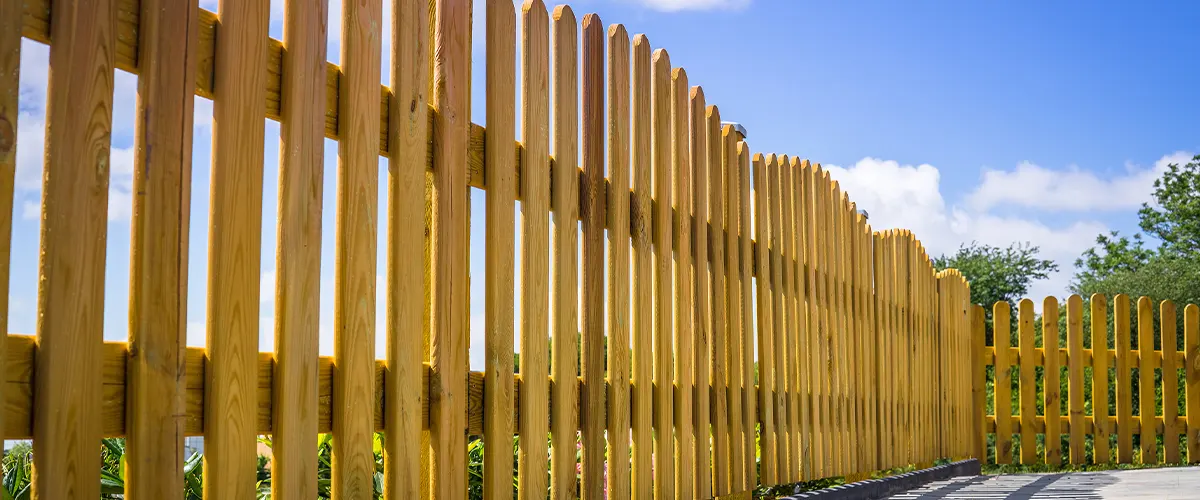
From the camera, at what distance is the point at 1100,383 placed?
35.3ft

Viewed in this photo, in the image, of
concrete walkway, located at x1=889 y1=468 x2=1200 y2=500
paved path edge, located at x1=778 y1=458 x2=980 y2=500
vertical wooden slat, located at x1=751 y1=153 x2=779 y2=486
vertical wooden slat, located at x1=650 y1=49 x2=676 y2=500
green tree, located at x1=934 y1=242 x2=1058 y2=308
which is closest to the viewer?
vertical wooden slat, located at x1=650 y1=49 x2=676 y2=500

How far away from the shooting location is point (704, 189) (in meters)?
4.50

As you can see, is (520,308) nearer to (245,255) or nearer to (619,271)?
(619,271)

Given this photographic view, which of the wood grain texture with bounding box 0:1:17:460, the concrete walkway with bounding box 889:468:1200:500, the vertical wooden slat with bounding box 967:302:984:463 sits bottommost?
the concrete walkway with bounding box 889:468:1200:500

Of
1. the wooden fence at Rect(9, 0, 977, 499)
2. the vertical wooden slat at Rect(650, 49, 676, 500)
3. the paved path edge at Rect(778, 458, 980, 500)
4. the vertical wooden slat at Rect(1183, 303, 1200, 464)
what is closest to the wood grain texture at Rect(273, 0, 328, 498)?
the wooden fence at Rect(9, 0, 977, 499)

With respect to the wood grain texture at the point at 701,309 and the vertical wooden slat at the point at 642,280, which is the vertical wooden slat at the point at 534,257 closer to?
the vertical wooden slat at the point at 642,280

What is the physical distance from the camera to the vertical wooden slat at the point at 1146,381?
35.1 ft

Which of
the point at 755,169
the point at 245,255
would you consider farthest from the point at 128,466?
the point at 755,169

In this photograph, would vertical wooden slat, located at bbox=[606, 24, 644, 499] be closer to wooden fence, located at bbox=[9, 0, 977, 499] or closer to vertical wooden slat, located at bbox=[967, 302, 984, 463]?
wooden fence, located at bbox=[9, 0, 977, 499]

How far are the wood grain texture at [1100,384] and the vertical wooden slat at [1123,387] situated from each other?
11 centimetres

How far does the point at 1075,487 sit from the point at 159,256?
671cm

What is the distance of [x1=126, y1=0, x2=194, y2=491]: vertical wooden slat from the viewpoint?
208 centimetres

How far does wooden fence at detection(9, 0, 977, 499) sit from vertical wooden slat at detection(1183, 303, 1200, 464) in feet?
24.1

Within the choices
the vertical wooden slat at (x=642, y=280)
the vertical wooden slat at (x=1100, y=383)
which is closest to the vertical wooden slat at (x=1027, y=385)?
the vertical wooden slat at (x=1100, y=383)
